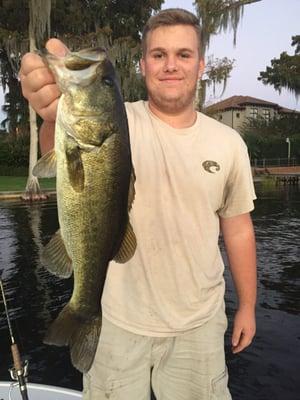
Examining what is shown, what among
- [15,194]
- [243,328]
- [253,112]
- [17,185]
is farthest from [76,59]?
[253,112]

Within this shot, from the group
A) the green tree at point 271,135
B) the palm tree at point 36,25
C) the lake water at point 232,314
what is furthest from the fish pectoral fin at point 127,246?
the green tree at point 271,135

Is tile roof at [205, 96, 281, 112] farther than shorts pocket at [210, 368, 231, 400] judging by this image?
Yes

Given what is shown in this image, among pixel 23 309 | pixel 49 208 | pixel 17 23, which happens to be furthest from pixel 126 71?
pixel 23 309

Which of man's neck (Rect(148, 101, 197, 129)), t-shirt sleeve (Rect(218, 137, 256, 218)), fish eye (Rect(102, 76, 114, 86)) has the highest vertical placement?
fish eye (Rect(102, 76, 114, 86))

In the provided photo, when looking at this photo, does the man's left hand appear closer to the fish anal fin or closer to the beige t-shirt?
the beige t-shirt

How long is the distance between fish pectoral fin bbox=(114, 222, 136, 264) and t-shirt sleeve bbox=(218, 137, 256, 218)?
0.81 meters

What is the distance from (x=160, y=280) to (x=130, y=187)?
643 mm

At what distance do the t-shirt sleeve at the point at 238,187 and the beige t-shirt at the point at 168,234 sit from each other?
136 mm

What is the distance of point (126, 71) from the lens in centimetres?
2866

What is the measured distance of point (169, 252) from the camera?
8.71ft

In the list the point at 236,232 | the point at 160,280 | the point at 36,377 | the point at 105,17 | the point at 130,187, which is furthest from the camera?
the point at 105,17

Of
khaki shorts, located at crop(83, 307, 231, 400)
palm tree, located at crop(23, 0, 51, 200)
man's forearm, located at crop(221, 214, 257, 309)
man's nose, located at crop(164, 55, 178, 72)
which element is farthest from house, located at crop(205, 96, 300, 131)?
khaki shorts, located at crop(83, 307, 231, 400)

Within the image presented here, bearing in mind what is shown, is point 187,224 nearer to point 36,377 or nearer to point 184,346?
point 184,346

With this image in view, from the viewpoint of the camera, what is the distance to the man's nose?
8.62 feet
